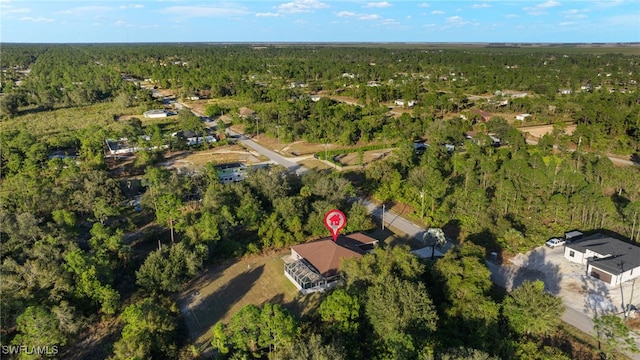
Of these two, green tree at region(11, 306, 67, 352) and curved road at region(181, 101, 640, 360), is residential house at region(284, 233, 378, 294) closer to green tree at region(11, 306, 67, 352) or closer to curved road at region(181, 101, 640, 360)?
curved road at region(181, 101, 640, 360)

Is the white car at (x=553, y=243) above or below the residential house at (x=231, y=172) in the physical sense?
below

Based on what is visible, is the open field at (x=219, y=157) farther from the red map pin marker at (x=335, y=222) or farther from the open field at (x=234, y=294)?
the red map pin marker at (x=335, y=222)

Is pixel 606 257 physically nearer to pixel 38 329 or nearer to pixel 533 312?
pixel 533 312

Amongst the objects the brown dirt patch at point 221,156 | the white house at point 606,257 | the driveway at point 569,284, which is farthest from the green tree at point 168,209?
the white house at point 606,257

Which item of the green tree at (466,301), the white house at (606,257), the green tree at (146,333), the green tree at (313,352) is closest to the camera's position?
the green tree at (313,352)

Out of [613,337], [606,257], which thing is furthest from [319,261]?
[606,257]

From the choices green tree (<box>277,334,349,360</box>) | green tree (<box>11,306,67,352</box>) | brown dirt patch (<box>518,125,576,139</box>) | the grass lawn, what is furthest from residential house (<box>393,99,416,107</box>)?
green tree (<box>11,306,67,352</box>)
